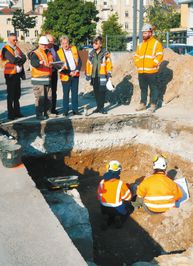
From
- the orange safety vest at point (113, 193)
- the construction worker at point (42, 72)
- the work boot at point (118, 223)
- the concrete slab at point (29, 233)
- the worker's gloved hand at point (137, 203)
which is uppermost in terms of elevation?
the construction worker at point (42, 72)

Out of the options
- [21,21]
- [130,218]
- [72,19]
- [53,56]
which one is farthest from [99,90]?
[21,21]

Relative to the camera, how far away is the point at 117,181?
7559 millimetres

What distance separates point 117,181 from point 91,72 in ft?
10.5

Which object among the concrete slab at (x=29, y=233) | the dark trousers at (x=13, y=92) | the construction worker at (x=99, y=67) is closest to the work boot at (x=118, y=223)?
the concrete slab at (x=29, y=233)

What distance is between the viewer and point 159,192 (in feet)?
24.3

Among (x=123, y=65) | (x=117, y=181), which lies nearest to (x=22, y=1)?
(x=123, y=65)

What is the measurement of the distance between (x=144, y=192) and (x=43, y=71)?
3.52 metres

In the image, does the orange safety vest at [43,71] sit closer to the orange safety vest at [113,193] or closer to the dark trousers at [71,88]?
the dark trousers at [71,88]

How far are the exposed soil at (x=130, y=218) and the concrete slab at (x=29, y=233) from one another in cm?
230

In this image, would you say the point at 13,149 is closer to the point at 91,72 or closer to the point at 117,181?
the point at 117,181

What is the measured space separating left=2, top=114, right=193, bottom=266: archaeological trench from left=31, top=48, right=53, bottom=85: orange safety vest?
3.66 feet

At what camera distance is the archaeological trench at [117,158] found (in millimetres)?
7469

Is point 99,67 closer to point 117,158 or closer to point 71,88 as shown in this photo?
point 71,88

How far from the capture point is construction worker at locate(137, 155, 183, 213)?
7387 mm
